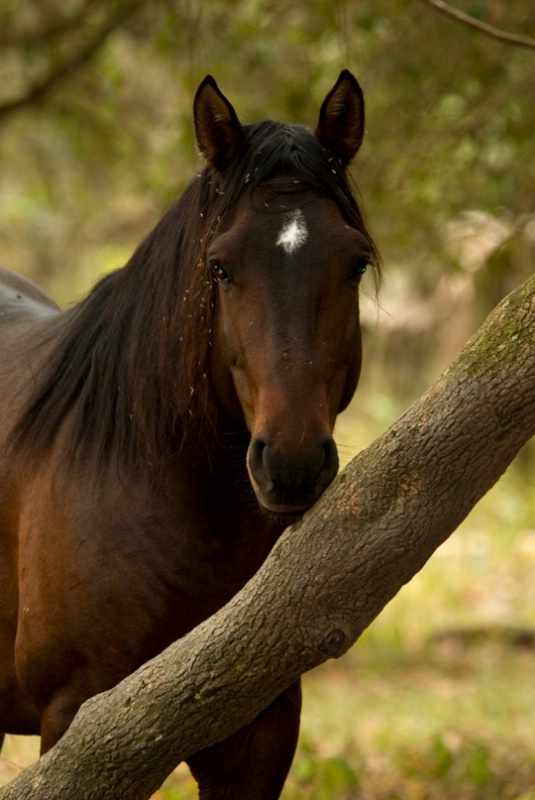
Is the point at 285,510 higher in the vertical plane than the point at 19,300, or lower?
lower

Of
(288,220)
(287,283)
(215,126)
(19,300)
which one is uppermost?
(19,300)

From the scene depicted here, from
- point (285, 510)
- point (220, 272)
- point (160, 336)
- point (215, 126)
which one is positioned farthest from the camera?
point (160, 336)

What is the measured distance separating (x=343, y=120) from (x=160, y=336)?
2.39 ft

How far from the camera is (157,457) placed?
116 inches

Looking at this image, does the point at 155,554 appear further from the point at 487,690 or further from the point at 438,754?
the point at 487,690

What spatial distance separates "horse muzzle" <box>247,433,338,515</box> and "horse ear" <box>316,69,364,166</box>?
35.5 inches

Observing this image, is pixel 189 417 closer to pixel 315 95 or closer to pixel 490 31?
pixel 490 31

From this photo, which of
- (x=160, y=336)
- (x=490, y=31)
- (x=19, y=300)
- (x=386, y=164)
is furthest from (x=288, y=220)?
(x=386, y=164)

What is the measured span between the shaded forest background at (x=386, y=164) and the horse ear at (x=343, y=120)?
621 mm

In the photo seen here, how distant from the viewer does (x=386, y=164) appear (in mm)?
5855

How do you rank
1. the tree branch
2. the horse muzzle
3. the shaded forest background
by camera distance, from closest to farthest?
1. the horse muzzle
2. the tree branch
3. the shaded forest background

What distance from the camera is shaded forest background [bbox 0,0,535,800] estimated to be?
207 inches

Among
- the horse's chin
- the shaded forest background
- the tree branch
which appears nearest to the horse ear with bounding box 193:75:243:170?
the shaded forest background

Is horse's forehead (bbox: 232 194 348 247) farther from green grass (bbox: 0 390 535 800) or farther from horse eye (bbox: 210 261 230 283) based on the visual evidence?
green grass (bbox: 0 390 535 800)
